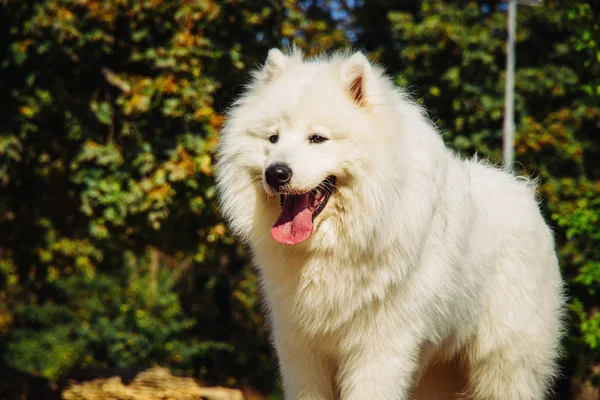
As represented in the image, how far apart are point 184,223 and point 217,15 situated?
7.62 ft

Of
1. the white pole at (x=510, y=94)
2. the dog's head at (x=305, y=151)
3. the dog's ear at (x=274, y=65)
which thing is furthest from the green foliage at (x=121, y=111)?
the white pole at (x=510, y=94)

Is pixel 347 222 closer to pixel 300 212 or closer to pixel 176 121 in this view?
pixel 300 212

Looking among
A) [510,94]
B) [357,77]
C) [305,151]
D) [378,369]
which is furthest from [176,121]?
[510,94]

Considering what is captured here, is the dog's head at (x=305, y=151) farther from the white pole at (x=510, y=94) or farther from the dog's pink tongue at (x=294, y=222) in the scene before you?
the white pole at (x=510, y=94)

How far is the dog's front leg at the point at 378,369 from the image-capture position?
3877 mm

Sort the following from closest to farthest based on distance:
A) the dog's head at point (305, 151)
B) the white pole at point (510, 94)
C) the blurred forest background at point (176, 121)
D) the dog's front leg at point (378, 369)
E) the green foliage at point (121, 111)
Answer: the dog's head at point (305, 151)
the dog's front leg at point (378, 369)
the blurred forest background at point (176, 121)
the green foliage at point (121, 111)
the white pole at point (510, 94)

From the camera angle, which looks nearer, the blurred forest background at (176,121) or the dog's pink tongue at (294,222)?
the dog's pink tongue at (294,222)

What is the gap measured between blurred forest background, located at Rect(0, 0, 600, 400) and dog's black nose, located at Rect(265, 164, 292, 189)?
354cm

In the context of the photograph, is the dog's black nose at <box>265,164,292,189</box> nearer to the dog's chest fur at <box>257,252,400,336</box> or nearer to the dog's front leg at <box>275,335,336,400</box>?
the dog's chest fur at <box>257,252,400,336</box>

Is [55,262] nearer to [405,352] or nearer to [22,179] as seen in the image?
[22,179]

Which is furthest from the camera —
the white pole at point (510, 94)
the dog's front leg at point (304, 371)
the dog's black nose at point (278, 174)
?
the white pole at point (510, 94)

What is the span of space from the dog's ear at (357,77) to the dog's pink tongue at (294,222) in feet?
1.96

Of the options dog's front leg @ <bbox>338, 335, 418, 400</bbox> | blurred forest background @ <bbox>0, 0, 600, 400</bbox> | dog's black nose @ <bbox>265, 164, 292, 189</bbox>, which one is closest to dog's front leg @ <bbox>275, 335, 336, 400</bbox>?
dog's front leg @ <bbox>338, 335, 418, 400</bbox>

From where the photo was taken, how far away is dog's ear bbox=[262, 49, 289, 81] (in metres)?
4.25
